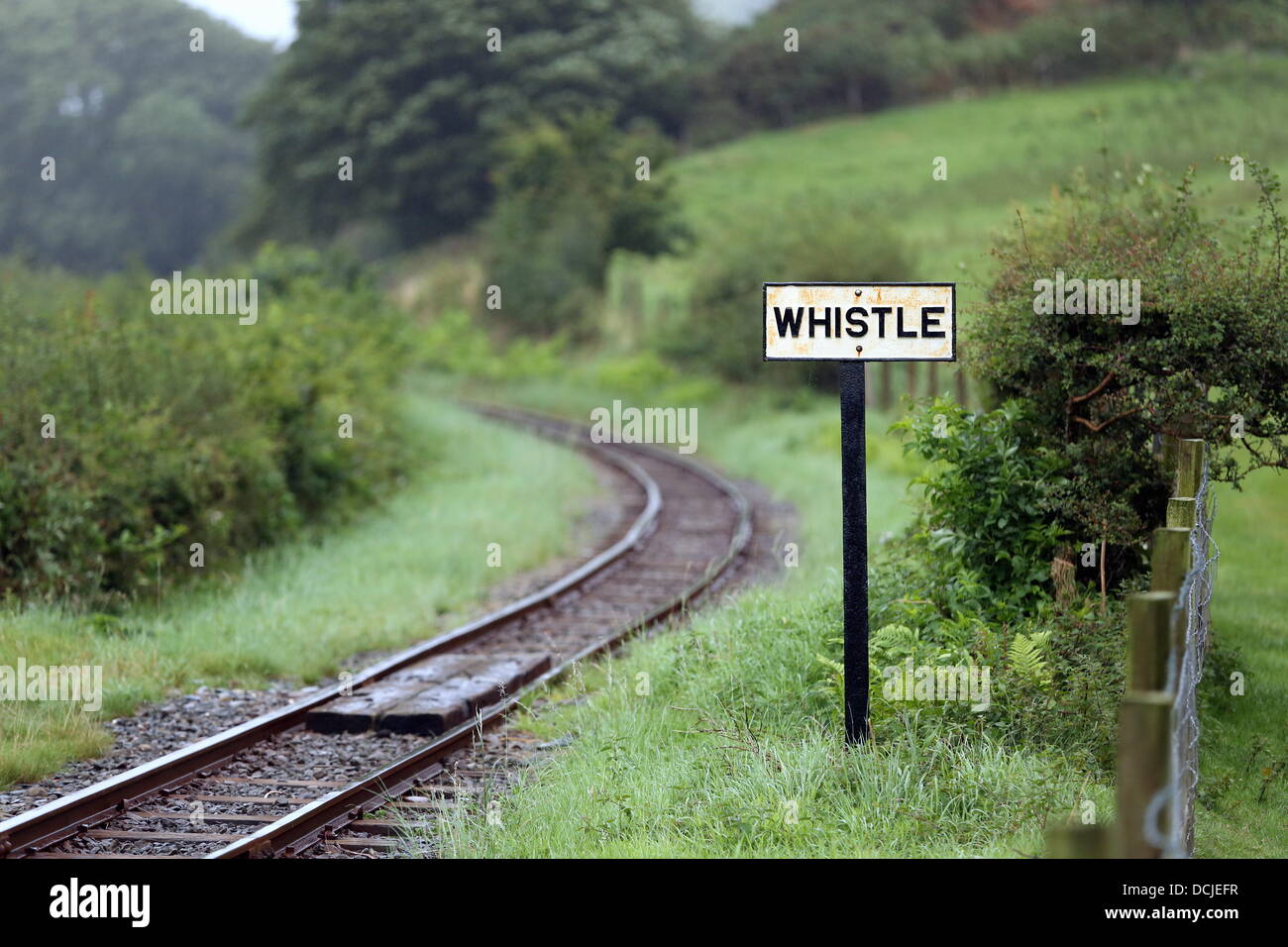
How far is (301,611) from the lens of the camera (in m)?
10.9

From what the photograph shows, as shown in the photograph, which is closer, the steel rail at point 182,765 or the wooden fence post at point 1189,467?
the steel rail at point 182,765

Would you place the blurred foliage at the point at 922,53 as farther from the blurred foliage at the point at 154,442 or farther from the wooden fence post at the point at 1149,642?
the wooden fence post at the point at 1149,642

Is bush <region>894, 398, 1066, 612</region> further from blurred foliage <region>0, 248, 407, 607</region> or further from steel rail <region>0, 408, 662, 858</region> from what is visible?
blurred foliage <region>0, 248, 407, 607</region>

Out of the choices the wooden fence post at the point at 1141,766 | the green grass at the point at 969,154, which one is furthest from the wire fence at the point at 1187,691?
the green grass at the point at 969,154

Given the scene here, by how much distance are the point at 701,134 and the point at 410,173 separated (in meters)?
16.4

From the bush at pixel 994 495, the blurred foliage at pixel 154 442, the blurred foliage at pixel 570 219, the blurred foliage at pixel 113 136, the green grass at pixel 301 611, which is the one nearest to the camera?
the bush at pixel 994 495

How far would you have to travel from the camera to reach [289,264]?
92.4ft

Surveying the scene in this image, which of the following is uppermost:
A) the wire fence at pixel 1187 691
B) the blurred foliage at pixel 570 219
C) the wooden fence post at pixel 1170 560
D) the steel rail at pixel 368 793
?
the blurred foliage at pixel 570 219

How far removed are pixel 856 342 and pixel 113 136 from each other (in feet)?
272

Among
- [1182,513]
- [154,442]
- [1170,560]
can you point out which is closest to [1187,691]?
[1170,560]

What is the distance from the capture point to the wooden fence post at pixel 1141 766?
3.46 m

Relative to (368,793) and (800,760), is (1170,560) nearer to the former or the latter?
(800,760)

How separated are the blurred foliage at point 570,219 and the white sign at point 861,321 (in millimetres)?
30992
